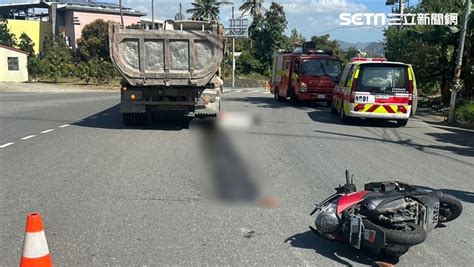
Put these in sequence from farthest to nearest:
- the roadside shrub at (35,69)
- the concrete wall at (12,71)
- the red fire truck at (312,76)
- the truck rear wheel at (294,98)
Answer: the roadside shrub at (35,69)
the concrete wall at (12,71)
the truck rear wheel at (294,98)
the red fire truck at (312,76)

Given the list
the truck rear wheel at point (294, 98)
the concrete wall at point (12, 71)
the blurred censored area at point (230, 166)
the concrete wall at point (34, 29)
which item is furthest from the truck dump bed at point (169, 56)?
the concrete wall at point (34, 29)

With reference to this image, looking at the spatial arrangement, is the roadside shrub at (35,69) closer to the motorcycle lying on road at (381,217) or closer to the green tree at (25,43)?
the green tree at (25,43)

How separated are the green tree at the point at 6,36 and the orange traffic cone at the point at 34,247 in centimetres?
6011

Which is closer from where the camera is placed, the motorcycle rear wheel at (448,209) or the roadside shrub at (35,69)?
the motorcycle rear wheel at (448,209)

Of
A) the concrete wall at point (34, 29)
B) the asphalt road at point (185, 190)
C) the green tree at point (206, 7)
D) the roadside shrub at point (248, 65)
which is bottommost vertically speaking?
the asphalt road at point (185, 190)

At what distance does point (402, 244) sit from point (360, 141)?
734 cm

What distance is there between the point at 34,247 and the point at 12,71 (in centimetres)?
4438

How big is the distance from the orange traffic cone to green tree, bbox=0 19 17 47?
60111 millimetres

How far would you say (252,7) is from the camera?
67.2m

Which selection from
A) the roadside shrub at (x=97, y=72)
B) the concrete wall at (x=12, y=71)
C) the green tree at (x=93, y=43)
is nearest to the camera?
the roadside shrub at (x=97, y=72)

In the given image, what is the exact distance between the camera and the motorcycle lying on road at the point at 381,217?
398cm

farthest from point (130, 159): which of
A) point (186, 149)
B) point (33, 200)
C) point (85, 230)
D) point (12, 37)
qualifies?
point (12, 37)

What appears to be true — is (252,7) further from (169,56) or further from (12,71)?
(169,56)

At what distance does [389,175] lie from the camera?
7543mm
